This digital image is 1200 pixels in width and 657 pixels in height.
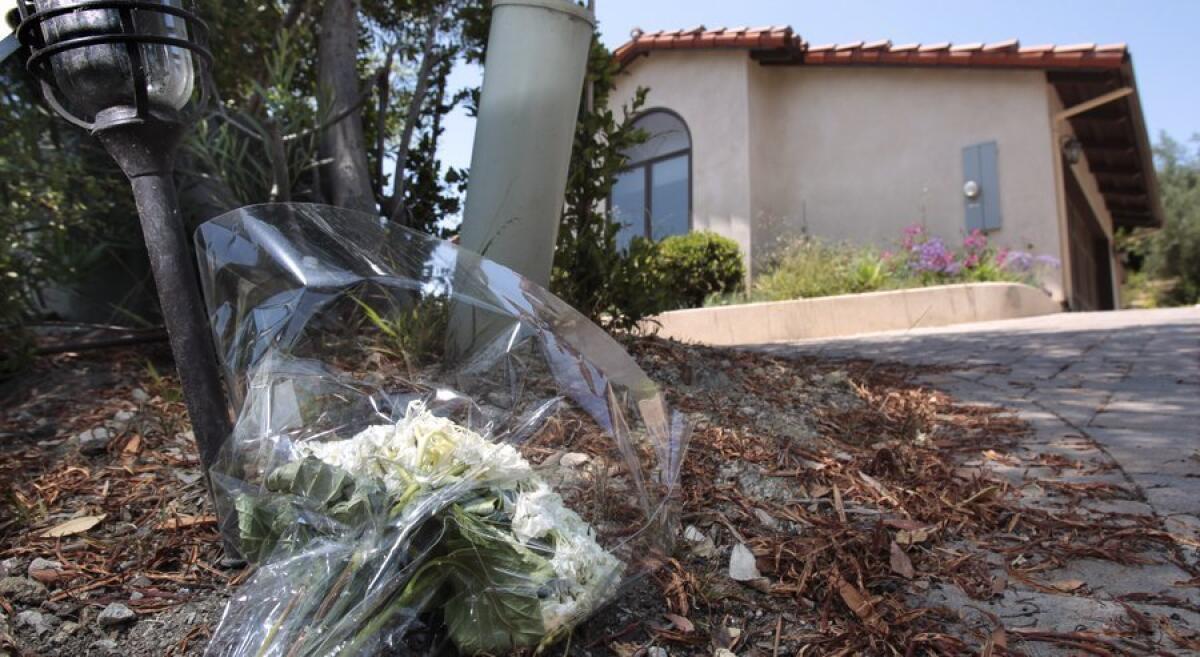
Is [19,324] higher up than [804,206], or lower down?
lower down

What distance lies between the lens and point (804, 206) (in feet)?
39.0

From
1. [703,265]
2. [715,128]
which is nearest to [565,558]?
[703,265]

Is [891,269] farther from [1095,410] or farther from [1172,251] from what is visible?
[1172,251]

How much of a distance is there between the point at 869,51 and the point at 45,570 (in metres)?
11.2

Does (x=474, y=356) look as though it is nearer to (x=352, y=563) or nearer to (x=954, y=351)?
(x=352, y=563)

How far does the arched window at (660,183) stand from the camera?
503 inches

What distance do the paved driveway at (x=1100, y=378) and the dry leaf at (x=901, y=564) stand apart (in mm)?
794

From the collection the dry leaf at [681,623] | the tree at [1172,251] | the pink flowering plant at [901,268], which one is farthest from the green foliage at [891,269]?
the tree at [1172,251]

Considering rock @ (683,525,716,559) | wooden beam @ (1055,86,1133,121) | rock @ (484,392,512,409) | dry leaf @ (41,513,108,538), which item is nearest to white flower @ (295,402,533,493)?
rock @ (484,392,512,409)

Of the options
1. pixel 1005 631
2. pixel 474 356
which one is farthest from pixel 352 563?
pixel 1005 631

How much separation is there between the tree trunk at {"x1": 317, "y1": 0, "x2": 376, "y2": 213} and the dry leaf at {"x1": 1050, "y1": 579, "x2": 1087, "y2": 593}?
2.96 m

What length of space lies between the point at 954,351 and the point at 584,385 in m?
4.83

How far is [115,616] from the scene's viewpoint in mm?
1645

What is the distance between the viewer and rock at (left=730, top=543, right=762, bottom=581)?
1.89m
